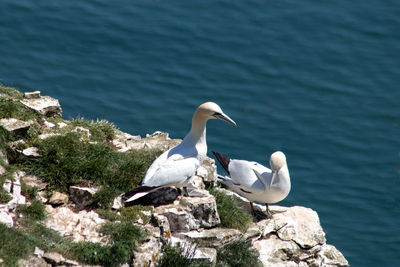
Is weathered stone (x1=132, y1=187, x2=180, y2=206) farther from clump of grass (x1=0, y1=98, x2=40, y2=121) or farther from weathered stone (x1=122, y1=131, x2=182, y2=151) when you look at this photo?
clump of grass (x1=0, y1=98, x2=40, y2=121)

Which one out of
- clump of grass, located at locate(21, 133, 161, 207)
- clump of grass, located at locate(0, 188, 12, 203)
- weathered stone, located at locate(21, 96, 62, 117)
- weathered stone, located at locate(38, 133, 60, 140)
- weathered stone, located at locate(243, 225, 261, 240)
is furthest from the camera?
weathered stone, located at locate(21, 96, 62, 117)

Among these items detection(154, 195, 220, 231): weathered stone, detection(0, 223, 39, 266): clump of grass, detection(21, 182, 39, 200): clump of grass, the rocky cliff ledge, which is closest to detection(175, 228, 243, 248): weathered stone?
the rocky cliff ledge

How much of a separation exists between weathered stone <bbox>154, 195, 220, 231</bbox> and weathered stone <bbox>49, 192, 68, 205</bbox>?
157 cm

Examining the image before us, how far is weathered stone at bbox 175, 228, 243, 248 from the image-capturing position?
11.6 m

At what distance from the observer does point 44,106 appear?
13.9 metres

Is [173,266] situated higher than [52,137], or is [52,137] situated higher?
[52,137]

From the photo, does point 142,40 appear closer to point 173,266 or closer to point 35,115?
point 35,115

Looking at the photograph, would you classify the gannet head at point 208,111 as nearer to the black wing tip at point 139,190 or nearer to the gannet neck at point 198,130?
the gannet neck at point 198,130

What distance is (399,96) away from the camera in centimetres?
2242

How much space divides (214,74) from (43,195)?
1194 centimetres

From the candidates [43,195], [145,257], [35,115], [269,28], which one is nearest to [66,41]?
[269,28]

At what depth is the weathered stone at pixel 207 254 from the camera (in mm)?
10992

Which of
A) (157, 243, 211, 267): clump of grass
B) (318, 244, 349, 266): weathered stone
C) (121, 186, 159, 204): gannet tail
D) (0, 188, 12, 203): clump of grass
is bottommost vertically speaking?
(318, 244, 349, 266): weathered stone

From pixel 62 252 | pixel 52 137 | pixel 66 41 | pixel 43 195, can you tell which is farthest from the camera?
pixel 66 41
